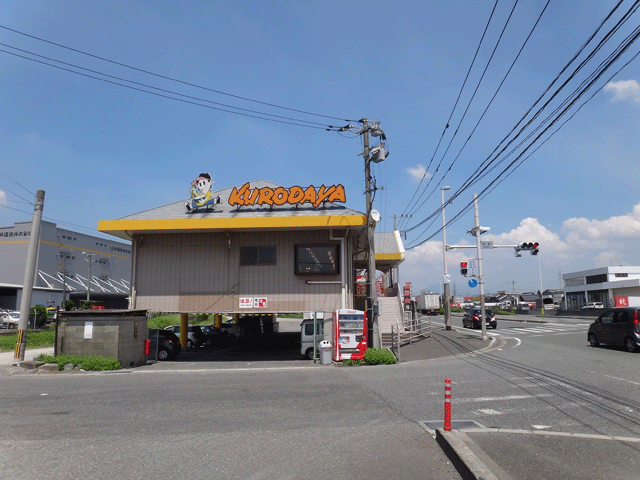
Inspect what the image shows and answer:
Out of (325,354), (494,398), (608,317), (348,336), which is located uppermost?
(608,317)

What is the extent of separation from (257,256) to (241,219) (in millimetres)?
2025

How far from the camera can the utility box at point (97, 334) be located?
18.6 m

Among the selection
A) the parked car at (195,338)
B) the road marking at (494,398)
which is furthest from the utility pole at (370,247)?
the parked car at (195,338)

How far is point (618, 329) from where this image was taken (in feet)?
60.0

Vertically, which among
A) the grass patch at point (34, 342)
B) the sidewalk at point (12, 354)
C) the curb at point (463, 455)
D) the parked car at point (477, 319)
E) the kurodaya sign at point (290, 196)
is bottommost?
the sidewalk at point (12, 354)

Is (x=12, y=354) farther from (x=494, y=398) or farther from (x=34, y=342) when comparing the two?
(x=494, y=398)

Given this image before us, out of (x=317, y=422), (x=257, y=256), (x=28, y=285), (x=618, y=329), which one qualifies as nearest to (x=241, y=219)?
(x=257, y=256)

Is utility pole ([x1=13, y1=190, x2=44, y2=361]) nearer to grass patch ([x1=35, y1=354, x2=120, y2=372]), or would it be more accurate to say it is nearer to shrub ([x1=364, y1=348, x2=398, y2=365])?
grass patch ([x1=35, y1=354, x2=120, y2=372])

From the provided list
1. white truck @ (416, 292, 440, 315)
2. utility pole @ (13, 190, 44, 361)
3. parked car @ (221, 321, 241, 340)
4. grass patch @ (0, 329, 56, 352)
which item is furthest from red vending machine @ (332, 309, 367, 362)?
white truck @ (416, 292, 440, 315)

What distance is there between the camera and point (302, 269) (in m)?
20.6

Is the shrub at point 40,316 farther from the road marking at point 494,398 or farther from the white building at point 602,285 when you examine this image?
the white building at point 602,285

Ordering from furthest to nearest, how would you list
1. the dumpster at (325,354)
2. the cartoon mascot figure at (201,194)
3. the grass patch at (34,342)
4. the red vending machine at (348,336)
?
the grass patch at (34,342) → the cartoon mascot figure at (201,194) → the red vending machine at (348,336) → the dumpster at (325,354)

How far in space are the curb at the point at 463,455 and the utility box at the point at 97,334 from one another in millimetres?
15445

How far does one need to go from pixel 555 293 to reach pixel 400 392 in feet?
343
